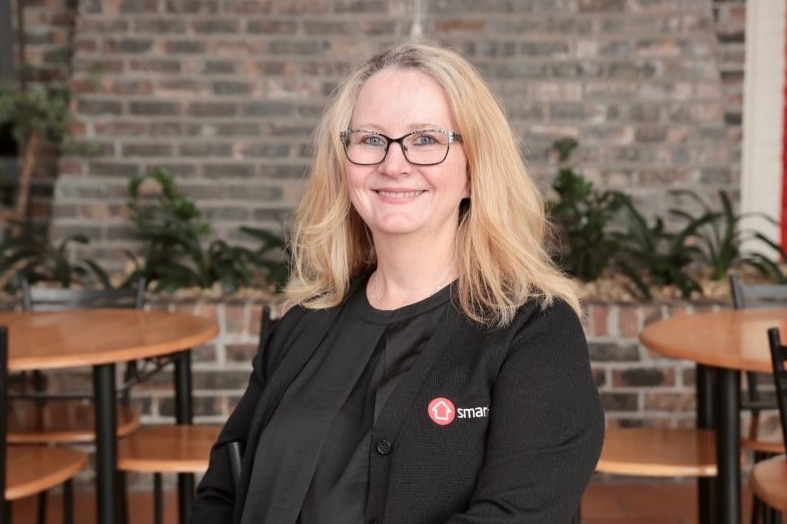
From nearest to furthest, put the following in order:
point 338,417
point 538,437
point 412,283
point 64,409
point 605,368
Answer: point 538,437 → point 338,417 → point 412,283 → point 64,409 → point 605,368

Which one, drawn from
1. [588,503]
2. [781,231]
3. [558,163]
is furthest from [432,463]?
[781,231]

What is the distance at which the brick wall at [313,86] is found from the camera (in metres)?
4.66

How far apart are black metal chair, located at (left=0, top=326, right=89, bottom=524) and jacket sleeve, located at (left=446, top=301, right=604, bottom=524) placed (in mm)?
1399

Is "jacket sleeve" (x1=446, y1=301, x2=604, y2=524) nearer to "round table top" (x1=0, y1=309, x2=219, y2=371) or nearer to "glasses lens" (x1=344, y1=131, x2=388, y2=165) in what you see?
"glasses lens" (x1=344, y1=131, x2=388, y2=165)

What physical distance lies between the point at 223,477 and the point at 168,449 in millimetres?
1175

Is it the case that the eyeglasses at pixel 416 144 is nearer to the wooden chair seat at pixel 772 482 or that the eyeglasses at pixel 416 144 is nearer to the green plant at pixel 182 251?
the wooden chair seat at pixel 772 482

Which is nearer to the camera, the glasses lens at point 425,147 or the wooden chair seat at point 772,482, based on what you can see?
the glasses lens at point 425,147

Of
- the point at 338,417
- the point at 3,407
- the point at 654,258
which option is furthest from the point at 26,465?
the point at 654,258

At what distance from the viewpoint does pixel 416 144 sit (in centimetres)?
165

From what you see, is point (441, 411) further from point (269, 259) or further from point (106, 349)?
point (269, 259)

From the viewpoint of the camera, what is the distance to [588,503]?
155 inches

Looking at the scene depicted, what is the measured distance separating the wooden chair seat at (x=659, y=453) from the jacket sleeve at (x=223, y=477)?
113 centimetres

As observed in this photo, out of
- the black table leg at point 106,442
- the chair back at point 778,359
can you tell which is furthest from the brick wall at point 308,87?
the chair back at point 778,359

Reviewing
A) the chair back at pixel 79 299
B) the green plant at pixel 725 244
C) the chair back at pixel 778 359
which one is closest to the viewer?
the chair back at pixel 778 359
